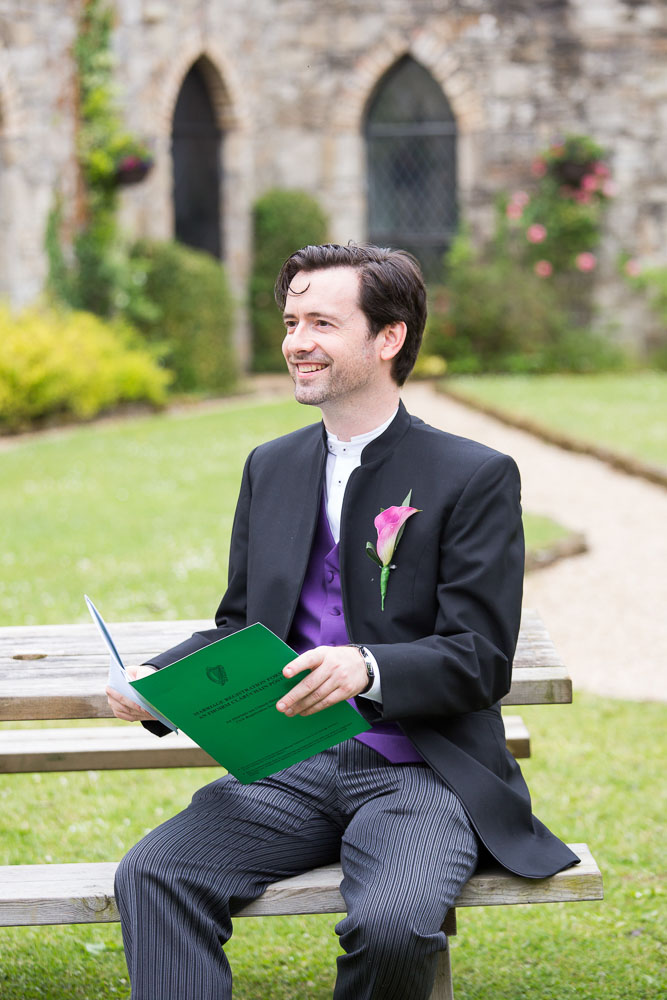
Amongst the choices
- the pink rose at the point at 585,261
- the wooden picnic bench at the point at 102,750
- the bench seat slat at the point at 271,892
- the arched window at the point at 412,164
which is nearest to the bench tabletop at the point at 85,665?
the wooden picnic bench at the point at 102,750

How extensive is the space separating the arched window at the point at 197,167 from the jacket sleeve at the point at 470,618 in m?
14.8

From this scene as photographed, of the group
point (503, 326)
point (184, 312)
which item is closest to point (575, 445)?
point (184, 312)

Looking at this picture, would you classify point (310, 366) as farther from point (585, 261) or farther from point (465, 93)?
point (465, 93)

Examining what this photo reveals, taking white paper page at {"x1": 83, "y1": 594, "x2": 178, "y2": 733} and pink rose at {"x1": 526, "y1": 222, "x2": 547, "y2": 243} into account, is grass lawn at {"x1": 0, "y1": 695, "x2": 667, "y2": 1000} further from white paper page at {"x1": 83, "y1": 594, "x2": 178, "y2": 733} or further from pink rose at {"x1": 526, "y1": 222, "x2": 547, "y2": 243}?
pink rose at {"x1": 526, "y1": 222, "x2": 547, "y2": 243}

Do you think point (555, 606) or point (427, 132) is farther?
point (427, 132)

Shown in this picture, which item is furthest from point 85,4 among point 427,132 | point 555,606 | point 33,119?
point 555,606

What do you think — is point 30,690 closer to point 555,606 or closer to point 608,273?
point 555,606

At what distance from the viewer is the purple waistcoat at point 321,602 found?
264cm

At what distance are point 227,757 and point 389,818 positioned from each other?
324 mm

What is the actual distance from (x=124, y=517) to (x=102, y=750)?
4.98 metres

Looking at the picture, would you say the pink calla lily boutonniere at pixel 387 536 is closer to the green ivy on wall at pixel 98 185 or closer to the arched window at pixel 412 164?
the green ivy on wall at pixel 98 185

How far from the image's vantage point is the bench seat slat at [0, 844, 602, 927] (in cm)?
242

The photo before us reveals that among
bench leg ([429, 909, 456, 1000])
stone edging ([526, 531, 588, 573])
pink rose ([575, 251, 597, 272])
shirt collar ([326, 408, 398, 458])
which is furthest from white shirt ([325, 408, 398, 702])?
pink rose ([575, 251, 597, 272])

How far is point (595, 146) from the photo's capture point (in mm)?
17062
